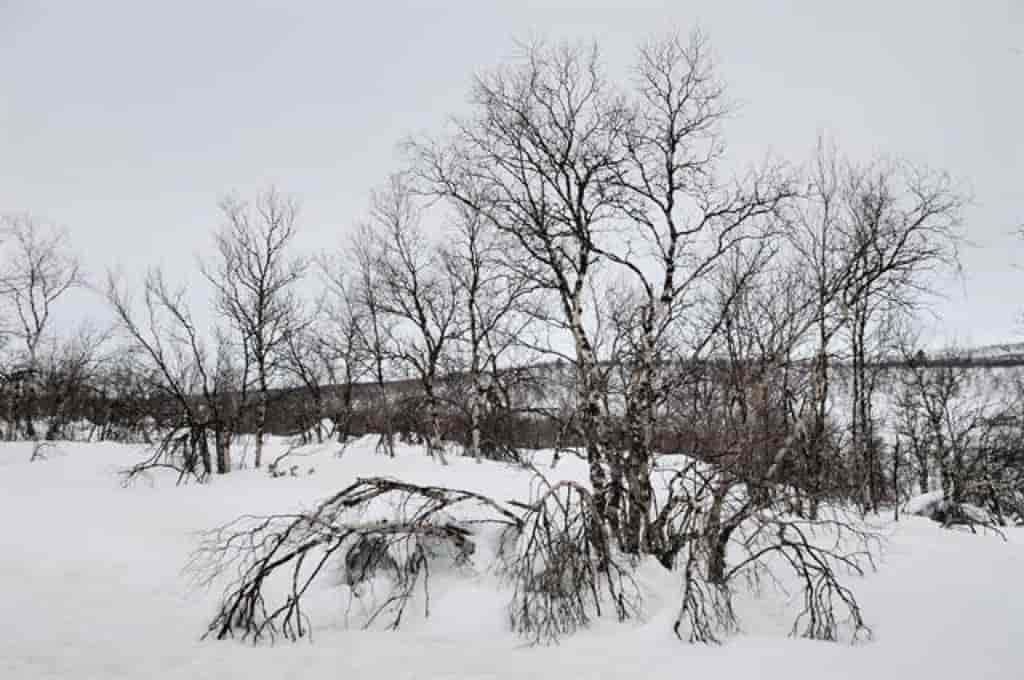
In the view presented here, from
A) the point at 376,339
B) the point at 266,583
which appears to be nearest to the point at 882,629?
the point at 266,583

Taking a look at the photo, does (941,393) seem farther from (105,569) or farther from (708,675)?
(105,569)

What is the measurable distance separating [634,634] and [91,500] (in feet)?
37.2

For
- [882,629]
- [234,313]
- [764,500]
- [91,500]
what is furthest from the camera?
[234,313]

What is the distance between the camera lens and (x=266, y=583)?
849cm

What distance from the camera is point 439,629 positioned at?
7402 millimetres

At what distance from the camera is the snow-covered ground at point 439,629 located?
6090 millimetres

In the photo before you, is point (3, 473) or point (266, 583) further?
point (3, 473)

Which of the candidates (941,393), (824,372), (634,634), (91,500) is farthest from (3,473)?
(941,393)

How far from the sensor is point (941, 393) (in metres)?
29.5

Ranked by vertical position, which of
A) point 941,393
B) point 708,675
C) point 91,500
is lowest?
point 708,675

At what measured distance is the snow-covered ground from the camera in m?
6.09

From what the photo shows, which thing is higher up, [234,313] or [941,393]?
[234,313]

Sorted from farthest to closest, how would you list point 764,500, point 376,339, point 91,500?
point 376,339
point 91,500
point 764,500

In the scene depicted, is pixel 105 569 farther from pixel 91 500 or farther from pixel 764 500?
pixel 764 500
